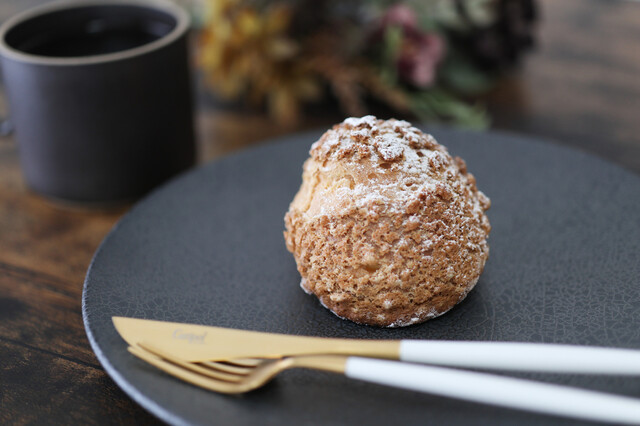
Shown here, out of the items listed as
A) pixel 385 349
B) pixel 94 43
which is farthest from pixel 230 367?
pixel 94 43

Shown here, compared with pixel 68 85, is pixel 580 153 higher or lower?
lower

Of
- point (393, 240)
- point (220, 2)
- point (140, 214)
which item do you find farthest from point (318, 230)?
point (220, 2)

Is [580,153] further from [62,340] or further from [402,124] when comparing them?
[62,340]

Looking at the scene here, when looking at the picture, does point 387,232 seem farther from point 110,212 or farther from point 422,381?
point 110,212

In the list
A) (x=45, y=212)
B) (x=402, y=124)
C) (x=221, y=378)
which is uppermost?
(x=402, y=124)

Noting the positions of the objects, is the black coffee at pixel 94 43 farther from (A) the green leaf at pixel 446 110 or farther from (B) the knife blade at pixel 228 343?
(B) the knife blade at pixel 228 343

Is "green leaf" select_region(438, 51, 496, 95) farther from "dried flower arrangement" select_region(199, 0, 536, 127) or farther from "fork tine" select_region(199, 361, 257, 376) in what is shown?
"fork tine" select_region(199, 361, 257, 376)

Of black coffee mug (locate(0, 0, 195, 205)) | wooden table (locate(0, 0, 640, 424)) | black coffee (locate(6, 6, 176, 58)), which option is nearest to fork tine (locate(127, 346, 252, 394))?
wooden table (locate(0, 0, 640, 424))
